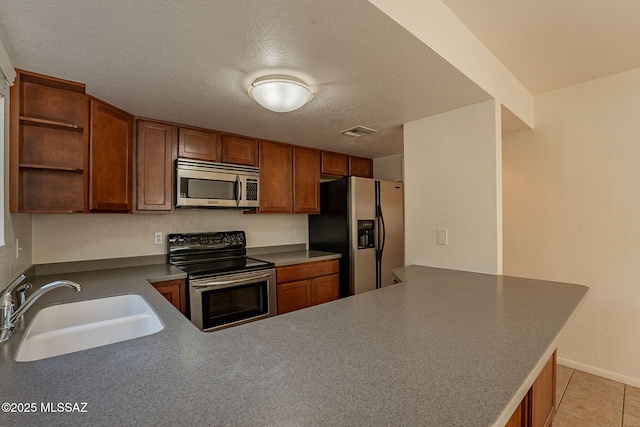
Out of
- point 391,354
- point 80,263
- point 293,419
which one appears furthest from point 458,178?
point 80,263

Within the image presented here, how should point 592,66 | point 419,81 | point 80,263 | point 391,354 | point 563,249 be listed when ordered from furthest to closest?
point 563,249
point 80,263
point 592,66
point 419,81
point 391,354

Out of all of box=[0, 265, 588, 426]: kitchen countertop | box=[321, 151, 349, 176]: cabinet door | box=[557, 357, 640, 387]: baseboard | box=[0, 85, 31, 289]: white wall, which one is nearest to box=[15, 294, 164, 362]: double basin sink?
box=[0, 265, 588, 426]: kitchen countertop

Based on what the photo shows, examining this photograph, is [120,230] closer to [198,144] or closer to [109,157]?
[109,157]

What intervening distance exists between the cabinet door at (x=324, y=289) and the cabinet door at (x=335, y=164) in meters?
1.26

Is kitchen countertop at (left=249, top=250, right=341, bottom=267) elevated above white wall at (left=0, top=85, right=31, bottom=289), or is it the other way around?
white wall at (left=0, top=85, right=31, bottom=289)

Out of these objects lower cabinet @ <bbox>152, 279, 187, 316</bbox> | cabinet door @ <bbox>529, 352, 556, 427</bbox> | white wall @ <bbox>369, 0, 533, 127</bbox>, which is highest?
white wall @ <bbox>369, 0, 533, 127</bbox>

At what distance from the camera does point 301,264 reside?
2.97 m

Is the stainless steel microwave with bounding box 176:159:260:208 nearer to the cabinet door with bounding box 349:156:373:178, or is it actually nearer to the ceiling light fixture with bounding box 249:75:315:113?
the ceiling light fixture with bounding box 249:75:315:113

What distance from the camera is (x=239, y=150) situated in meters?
2.92

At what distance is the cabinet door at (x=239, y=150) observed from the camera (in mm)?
2844

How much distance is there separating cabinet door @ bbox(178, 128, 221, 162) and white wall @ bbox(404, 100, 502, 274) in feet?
5.68

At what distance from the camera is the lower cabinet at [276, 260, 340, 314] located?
2.84m

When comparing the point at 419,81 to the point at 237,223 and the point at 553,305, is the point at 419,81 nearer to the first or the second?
the point at 553,305

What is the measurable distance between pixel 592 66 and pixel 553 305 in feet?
6.15
